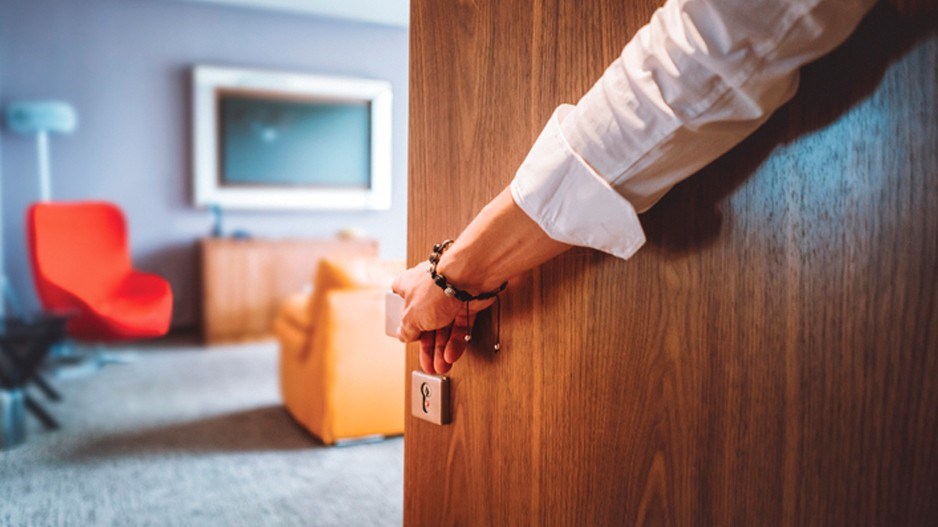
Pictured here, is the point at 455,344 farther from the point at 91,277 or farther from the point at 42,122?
the point at 42,122

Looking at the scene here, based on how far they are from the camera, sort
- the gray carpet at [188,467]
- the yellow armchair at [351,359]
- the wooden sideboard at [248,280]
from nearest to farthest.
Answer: the gray carpet at [188,467], the yellow armchair at [351,359], the wooden sideboard at [248,280]

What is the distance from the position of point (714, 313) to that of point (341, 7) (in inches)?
182

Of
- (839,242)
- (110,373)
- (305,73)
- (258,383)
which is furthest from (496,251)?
(305,73)

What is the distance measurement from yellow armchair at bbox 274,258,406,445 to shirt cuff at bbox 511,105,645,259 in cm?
188

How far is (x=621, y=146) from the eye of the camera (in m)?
0.52

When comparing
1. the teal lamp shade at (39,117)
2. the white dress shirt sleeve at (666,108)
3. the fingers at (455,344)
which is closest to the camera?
the white dress shirt sleeve at (666,108)

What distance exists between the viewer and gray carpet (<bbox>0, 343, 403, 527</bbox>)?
6.10 feet

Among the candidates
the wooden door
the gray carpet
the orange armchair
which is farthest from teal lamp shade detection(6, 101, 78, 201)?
the wooden door

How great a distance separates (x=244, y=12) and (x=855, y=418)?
16.2 feet

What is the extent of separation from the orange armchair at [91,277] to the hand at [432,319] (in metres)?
2.10

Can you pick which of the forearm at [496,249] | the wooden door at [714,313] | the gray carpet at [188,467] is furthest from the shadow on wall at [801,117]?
→ the gray carpet at [188,467]

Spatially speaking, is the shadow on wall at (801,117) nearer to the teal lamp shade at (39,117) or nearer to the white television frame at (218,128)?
the white television frame at (218,128)

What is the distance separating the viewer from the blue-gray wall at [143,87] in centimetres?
419

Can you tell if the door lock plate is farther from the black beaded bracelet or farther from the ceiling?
the ceiling
